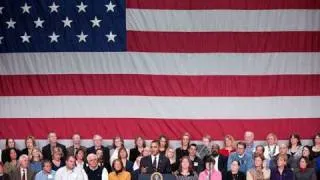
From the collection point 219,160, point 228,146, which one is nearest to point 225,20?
point 228,146

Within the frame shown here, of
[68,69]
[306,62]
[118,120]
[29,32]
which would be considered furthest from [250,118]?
[29,32]

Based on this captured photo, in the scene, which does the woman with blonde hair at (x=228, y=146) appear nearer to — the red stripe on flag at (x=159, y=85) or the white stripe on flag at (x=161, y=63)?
the red stripe on flag at (x=159, y=85)

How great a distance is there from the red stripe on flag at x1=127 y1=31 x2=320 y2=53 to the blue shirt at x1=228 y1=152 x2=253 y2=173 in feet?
7.47

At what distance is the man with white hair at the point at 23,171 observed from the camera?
34.4 ft

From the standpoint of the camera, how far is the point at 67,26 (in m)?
12.6

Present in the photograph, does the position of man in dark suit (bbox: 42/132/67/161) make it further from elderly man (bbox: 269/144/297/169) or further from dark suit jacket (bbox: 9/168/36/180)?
elderly man (bbox: 269/144/297/169)

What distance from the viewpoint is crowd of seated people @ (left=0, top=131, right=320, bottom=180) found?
33.8ft

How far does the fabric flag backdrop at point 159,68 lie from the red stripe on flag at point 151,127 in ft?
0.06

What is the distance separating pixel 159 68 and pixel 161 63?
101 millimetres

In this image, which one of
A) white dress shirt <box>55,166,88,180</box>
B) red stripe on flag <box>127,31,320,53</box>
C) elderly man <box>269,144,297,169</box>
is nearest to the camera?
white dress shirt <box>55,166,88,180</box>

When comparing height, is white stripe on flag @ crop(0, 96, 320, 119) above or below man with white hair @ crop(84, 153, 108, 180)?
above

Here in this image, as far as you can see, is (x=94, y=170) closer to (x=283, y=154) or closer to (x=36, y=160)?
(x=36, y=160)

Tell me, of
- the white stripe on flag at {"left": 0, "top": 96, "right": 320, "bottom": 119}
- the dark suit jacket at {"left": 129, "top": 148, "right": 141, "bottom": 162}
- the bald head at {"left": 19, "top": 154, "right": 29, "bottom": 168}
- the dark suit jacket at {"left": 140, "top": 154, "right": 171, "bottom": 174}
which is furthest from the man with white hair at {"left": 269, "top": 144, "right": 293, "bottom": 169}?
the bald head at {"left": 19, "top": 154, "right": 29, "bottom": 168}

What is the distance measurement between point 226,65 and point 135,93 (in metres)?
1.78
